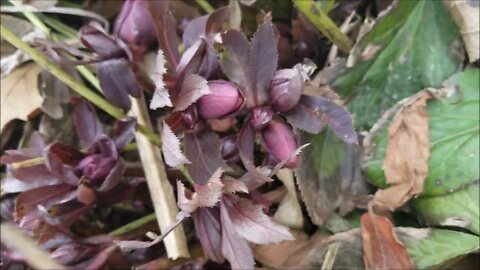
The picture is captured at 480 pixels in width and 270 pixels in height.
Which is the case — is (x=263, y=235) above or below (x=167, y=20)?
below

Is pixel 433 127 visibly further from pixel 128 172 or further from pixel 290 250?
pixel 128 172

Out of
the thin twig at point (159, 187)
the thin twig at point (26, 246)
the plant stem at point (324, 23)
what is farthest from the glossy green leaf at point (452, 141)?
the thin twig at point (26, 246)

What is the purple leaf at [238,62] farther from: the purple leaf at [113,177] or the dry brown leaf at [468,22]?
the dry brown leaf at [468,22]

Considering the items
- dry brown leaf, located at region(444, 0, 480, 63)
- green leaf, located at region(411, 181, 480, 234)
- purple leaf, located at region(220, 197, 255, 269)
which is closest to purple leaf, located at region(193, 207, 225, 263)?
purple leaf, located at region(220, 197, 255, 269)

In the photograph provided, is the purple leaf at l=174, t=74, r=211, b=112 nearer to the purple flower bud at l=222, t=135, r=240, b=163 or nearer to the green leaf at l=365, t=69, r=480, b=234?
the purple flower bud at l=222, t=135, r=240, b=163

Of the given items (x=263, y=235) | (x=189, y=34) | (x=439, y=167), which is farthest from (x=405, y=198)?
(x=189, y=34)

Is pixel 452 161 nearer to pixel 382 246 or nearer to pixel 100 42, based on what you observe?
pixel 382 246
